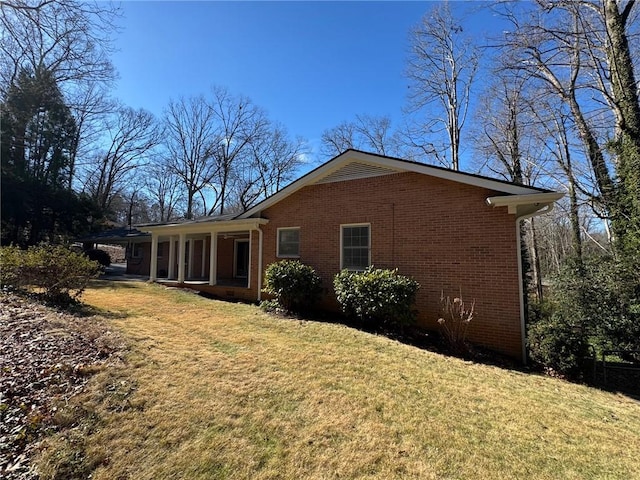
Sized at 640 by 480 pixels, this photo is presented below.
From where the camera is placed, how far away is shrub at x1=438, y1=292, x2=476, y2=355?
278 inches

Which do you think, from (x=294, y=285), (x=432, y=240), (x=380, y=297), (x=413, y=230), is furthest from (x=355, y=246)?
(x=380, y=297)

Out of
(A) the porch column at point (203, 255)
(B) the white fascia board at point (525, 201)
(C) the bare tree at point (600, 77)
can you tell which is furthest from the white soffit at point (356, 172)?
(A) the porch column at point (203, 255)

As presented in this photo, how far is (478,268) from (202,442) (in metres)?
6.83

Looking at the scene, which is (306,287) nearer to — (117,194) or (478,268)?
(478,268)

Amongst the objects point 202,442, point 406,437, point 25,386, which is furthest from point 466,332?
point 25,386

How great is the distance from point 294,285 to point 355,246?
220cm

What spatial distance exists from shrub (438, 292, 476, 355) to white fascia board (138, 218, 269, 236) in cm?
676

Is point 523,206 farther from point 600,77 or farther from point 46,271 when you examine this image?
point 46,271

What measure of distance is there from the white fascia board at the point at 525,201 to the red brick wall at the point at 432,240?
0.70ft

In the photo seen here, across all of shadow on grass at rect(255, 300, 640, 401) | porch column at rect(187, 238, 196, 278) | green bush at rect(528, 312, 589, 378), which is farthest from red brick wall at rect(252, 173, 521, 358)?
porch column at rect(187, 238, 196, 278)

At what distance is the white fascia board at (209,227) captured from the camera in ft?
38.3

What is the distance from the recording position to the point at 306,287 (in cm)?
938

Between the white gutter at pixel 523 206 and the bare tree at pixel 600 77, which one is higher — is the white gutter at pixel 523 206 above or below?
below

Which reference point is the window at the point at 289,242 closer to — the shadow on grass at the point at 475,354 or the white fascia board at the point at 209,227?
the white fascia board at the point at 209,227
